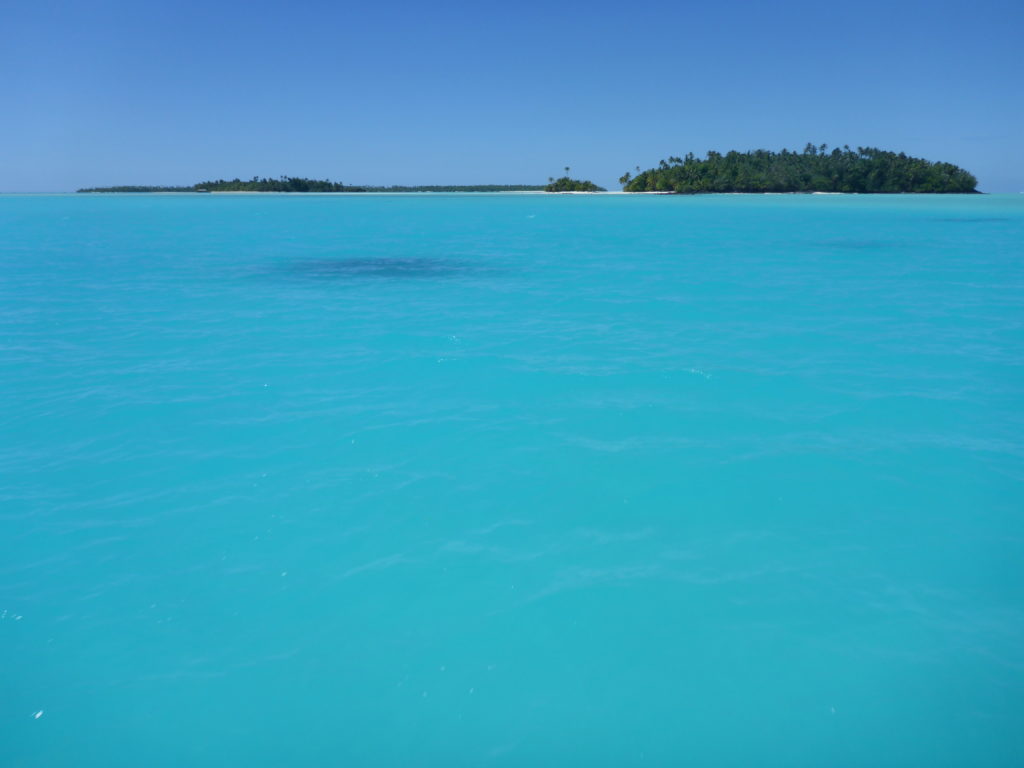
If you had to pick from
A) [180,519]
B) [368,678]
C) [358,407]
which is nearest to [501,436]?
[358,407]

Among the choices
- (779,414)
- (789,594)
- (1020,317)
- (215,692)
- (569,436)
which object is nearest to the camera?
(215,692)

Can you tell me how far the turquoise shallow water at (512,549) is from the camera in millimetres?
5000

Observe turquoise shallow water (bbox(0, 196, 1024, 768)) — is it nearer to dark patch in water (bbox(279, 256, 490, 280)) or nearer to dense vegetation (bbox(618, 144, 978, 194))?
dark patch in water (bbox(279, 256, 490, 280))

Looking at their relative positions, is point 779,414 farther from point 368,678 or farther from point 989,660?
point 368,678

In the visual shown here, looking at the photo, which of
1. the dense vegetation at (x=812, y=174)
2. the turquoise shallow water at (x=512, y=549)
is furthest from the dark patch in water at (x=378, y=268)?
the dense vegetation at (x=812, y=174)

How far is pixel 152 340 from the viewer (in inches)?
643

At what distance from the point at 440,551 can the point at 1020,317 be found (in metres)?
19.7

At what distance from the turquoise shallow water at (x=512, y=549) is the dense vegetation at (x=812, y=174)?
147 metres

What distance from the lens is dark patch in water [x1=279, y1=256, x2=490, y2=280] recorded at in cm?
2753

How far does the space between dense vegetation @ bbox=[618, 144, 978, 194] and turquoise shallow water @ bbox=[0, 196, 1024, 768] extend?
147 m

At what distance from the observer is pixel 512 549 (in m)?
7.16

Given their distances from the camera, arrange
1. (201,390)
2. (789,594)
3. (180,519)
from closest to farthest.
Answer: (789,594), (180,519), (201,390)

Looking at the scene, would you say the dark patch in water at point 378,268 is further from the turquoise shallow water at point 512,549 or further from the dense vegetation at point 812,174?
the dense vegetation at point 812,174

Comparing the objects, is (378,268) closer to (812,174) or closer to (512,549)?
(512,549)
